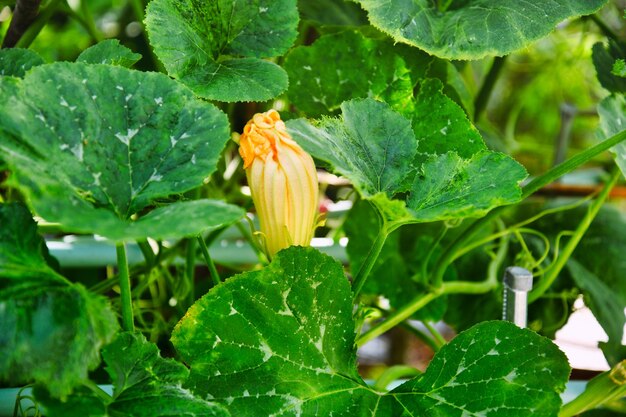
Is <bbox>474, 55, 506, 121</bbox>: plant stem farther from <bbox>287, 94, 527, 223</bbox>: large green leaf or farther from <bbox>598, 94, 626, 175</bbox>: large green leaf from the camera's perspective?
<bbox>287, 94, 527, 223</bbox>: large green leaf

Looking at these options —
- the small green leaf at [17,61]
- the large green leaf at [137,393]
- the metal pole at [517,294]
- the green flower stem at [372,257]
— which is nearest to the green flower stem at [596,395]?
the metal pole at [517,294]

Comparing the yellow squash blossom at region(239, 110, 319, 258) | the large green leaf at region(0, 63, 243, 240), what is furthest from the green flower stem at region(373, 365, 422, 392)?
the large green leaf at region(0, 63, 243, 240)

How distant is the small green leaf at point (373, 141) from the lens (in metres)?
0.44

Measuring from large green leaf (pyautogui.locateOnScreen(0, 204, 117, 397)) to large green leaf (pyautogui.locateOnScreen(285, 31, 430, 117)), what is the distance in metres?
0.30

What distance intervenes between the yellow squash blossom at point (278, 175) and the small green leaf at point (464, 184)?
7cm

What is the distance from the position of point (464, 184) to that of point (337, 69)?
0.71 feet

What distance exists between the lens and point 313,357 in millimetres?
446

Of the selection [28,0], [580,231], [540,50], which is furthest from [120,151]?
[540,50]

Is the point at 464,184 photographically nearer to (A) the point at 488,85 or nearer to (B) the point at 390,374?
(B) the point at 390,374

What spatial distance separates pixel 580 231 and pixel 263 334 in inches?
14.1

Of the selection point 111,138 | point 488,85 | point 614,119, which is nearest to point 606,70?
point 614,119

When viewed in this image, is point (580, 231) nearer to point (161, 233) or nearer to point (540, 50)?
point (161, 233)

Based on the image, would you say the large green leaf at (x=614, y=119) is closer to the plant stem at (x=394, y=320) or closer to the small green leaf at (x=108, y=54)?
the plant stem at (x=394, y=320)

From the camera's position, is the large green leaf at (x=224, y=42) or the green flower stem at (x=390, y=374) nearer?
the large green leaf at (x=224, y=42)
